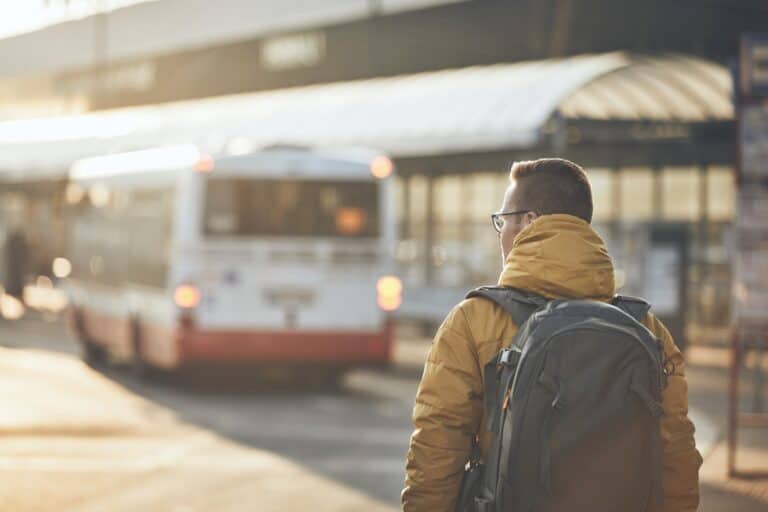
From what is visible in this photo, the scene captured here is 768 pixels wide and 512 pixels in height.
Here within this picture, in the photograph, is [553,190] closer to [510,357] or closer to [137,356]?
[510,357]

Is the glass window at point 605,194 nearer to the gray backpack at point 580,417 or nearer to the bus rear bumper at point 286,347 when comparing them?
the bus rear bumper at point 286,347

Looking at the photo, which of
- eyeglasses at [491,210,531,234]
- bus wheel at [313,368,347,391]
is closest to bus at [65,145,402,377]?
bus wheel at [313,368,347,391]

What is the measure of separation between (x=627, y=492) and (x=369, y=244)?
12.8 meters

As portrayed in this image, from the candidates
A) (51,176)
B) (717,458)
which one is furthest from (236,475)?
(51,176)

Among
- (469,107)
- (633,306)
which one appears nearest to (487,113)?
(469,107)

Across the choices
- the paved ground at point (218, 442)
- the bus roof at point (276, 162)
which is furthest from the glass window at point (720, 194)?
the bus roof at point (276, 162)

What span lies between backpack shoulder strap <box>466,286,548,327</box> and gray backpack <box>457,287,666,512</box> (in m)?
0.11

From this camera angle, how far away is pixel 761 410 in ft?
46.7

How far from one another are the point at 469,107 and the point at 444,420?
21.0 meters

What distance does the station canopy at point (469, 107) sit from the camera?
22219 mm

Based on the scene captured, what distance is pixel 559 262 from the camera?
3377 mm

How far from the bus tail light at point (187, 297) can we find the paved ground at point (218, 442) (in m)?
0.90

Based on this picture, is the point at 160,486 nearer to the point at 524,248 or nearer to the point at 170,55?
the point at 524,248

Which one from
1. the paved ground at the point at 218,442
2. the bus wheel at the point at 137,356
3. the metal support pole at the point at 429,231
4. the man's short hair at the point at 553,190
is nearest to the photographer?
the man's short hair at the point at 553,190
